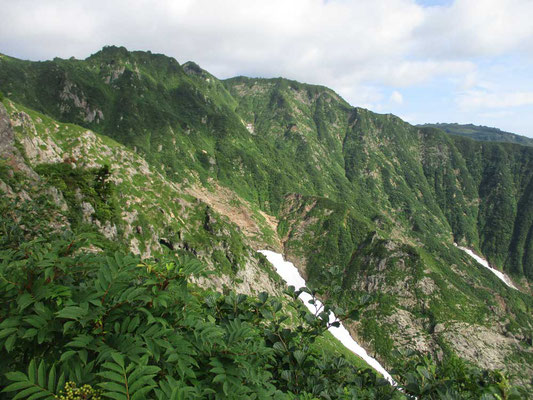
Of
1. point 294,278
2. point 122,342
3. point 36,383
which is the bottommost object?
point 294,278

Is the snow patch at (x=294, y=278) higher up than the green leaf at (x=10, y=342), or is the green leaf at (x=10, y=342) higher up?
the green leaf at (x=10, y=342)

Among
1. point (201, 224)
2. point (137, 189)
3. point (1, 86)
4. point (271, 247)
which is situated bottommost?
point (271, 247)

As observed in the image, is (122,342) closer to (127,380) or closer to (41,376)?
(127,380)

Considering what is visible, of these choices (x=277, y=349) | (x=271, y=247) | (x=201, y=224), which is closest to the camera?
(x=277, y=349)

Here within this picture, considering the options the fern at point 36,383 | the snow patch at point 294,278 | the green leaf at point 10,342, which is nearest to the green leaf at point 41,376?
the fern at point 36,383

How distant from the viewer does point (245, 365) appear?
14.0 ft

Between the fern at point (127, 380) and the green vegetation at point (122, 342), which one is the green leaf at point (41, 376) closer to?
the green vegetation at point (122, 342)

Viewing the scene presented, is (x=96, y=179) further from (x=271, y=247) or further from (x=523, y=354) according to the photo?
(x=523, y=354)

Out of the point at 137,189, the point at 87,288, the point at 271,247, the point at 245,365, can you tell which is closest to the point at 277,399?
the point at 245,365

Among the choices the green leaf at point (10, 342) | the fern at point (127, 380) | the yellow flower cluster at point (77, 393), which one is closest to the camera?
the yellow flower cluster at point (77, 393)

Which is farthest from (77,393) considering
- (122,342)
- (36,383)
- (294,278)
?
(294,278)

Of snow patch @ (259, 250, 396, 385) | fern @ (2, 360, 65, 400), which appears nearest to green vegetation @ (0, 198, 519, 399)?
fern @ (2, 360, 65, 400)

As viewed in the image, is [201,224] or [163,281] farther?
[201,224]

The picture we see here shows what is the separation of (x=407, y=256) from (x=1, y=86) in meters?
283
